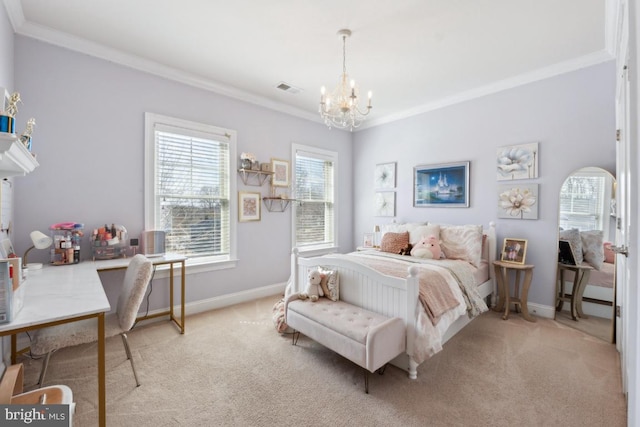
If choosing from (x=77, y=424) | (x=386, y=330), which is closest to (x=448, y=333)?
(x=386, y=330)

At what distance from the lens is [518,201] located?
3385 mm

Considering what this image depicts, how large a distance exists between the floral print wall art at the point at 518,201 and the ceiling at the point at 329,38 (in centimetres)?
126

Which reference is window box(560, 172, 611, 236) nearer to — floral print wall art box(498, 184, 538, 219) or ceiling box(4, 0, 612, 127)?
floral print wall art box(498, 184, 538, 219)

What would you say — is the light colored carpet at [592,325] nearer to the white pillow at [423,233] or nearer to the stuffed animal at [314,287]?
the white pillow at [423,233]

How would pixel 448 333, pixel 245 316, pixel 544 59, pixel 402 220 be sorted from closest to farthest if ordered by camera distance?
pixel 448 333, pixel 544 59, pixel 245 316, pixel 402 220

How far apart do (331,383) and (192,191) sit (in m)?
2.57

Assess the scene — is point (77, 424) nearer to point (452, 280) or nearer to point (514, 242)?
point (452, 280)

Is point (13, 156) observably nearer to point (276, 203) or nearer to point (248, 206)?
point (248, 206)

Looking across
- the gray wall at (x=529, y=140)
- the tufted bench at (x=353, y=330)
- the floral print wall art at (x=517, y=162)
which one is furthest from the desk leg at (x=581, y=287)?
the tufted bench at (x=353, y=330)

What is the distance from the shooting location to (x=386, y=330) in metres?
1.94

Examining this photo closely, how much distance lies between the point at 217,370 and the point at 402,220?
3.30 meters

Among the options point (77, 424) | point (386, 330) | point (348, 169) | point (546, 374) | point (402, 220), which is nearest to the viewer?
point (77, 424)

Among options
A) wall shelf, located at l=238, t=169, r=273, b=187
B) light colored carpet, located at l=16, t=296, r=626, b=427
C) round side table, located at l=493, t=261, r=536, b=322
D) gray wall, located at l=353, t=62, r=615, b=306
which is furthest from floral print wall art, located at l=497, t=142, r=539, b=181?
wall shelf, located at l=238, t=169, r=273, b=187

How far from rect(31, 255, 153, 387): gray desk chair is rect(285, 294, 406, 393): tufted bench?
1.19 metres
